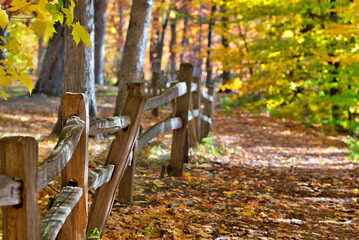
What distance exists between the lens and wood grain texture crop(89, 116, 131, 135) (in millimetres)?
3145

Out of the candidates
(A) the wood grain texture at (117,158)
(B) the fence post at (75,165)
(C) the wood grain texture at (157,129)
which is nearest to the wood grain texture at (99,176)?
(A) the wood grain texture at (117,158)

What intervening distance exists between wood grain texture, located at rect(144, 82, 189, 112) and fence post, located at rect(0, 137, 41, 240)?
2.78 m

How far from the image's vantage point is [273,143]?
1191 cm

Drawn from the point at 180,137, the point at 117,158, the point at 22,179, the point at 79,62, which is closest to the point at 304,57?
the point at 79,62

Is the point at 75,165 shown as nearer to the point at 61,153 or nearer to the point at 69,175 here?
the point at 69,175

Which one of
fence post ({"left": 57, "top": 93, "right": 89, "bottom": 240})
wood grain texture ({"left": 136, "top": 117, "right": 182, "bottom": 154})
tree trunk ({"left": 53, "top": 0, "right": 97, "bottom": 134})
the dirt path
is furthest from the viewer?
tree trunk ({"left": 53, "top": 0, "right": 97, "bottom": 134})

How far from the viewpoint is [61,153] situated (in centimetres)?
233

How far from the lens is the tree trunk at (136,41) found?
862 cm

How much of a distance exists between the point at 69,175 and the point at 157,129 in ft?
9.23

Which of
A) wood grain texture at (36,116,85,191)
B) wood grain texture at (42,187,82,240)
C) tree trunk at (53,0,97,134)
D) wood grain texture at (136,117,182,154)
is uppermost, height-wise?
tree trunk at (53,0,97,134)

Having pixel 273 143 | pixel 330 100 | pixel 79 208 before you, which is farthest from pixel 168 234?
pixel 330 100

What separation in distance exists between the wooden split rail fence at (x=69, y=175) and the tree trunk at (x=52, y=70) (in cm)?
1120

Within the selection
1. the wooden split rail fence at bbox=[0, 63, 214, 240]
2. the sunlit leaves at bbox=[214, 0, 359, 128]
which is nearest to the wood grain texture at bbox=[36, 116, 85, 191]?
the wooden split rail fence at bbox=[0, 63, 214, 240]

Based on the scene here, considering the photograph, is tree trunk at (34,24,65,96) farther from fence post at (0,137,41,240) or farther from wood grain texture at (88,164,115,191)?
fence post at (0,137,41,240)
